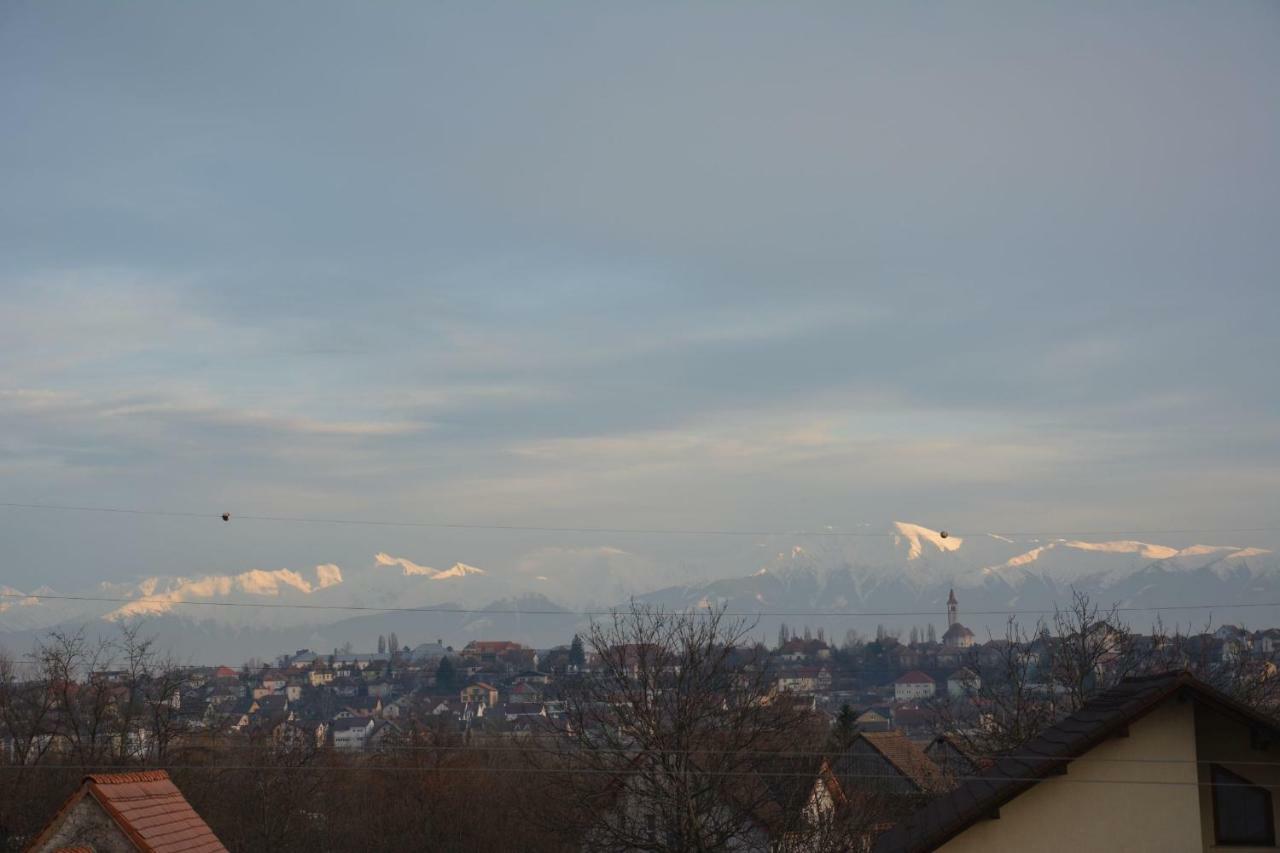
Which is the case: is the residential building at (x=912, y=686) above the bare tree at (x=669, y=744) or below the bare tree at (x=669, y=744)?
below

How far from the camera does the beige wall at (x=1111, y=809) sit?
1847 centimetres

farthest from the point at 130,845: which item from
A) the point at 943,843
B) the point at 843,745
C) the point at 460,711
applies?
the point at 460,711

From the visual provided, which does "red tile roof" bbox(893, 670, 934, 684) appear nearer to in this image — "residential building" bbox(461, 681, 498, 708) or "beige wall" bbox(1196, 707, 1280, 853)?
"residential building" bbox(461, 681, 498, 708)

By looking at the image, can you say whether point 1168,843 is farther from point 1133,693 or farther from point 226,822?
point 226,822

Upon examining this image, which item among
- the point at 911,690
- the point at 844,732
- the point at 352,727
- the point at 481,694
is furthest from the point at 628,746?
the point at 481,694

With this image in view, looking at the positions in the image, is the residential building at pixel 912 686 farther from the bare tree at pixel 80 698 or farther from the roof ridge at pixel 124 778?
the roof ridge at pixel 124 778

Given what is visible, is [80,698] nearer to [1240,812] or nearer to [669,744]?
[669,744]

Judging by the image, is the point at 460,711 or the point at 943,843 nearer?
the point at 943,843

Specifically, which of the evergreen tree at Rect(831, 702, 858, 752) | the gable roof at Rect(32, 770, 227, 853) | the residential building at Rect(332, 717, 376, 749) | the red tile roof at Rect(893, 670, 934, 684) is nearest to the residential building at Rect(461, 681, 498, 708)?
the residential building at Rect(332, 717, 376, 749)

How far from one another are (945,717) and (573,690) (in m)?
11.9

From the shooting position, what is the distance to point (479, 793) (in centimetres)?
7075

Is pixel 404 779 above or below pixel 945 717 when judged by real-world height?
below

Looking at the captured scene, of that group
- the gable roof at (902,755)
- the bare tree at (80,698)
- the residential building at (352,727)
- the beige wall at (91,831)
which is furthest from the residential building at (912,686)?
the beige wall at (91,831)

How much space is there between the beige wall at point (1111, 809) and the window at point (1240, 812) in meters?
0.39
